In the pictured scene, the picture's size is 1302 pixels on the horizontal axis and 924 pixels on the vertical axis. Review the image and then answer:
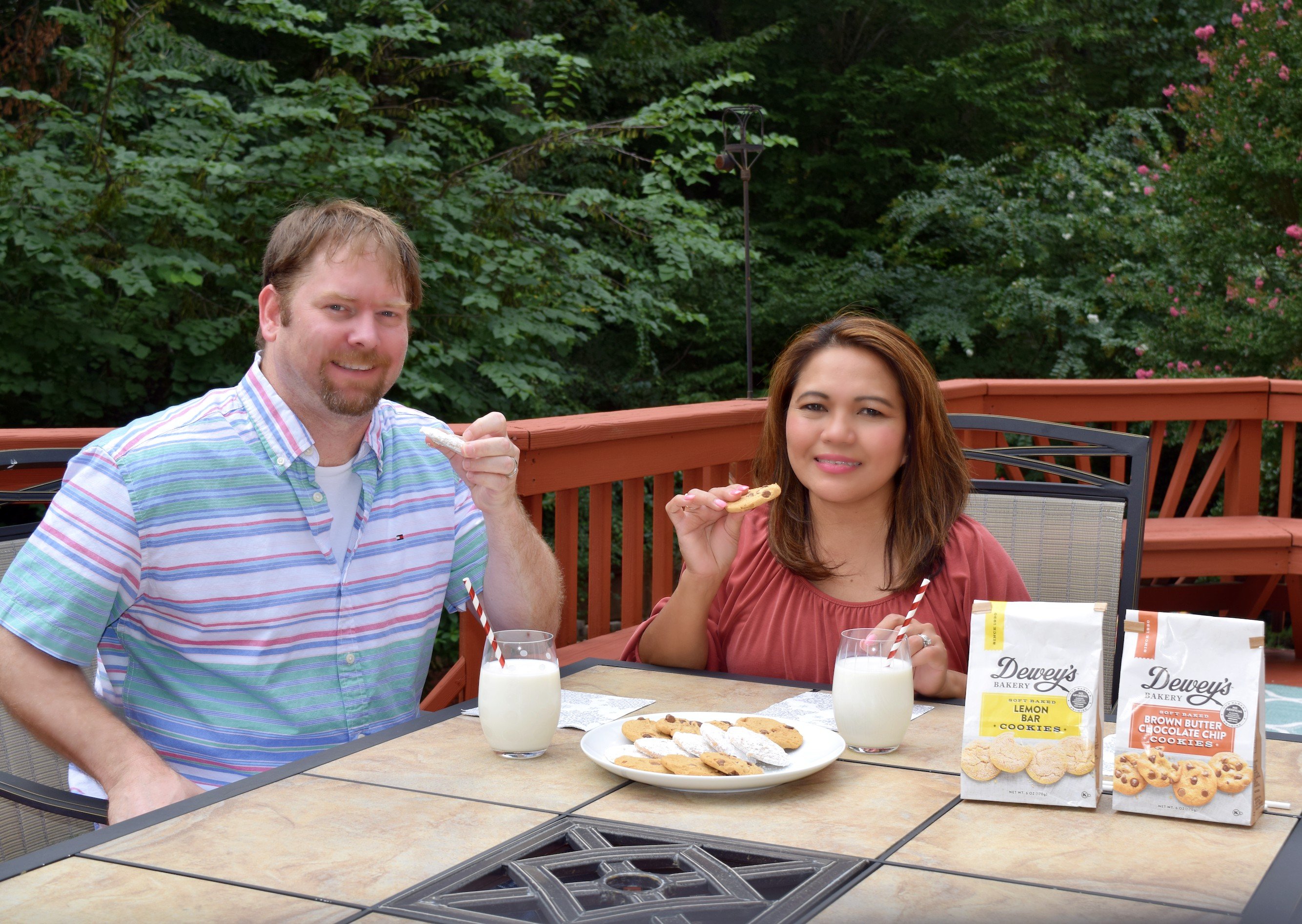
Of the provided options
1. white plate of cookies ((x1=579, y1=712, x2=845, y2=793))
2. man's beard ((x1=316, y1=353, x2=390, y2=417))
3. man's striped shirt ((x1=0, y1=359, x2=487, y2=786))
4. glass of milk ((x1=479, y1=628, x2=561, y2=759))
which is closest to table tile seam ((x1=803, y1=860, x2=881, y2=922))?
white plate of cookies ((x1=579, y1=712, x2=845, y2=793))

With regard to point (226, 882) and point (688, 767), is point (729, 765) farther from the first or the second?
point (226, 882)

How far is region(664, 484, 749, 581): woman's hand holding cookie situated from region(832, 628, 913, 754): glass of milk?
42 cm

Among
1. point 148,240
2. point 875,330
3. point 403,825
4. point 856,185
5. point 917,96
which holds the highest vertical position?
point 917,96

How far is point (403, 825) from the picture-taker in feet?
4.40

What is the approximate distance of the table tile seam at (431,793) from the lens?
141 cm

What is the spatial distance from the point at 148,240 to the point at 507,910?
519cm

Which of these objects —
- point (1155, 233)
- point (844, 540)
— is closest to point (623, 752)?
point (844, 540)

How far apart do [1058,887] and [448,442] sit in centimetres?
115

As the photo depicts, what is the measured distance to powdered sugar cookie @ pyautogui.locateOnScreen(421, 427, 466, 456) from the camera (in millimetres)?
1999

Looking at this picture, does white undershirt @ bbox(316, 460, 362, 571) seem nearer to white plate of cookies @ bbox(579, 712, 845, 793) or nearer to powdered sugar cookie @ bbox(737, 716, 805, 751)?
white plate of cookies @ bbox(579, 712, 845, 793)

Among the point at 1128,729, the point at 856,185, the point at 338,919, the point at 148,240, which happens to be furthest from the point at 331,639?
the point at 856,185

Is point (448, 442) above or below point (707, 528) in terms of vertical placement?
above

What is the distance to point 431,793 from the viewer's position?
1454 millimetres

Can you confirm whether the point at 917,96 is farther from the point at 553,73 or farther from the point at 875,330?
the point at 875,330
